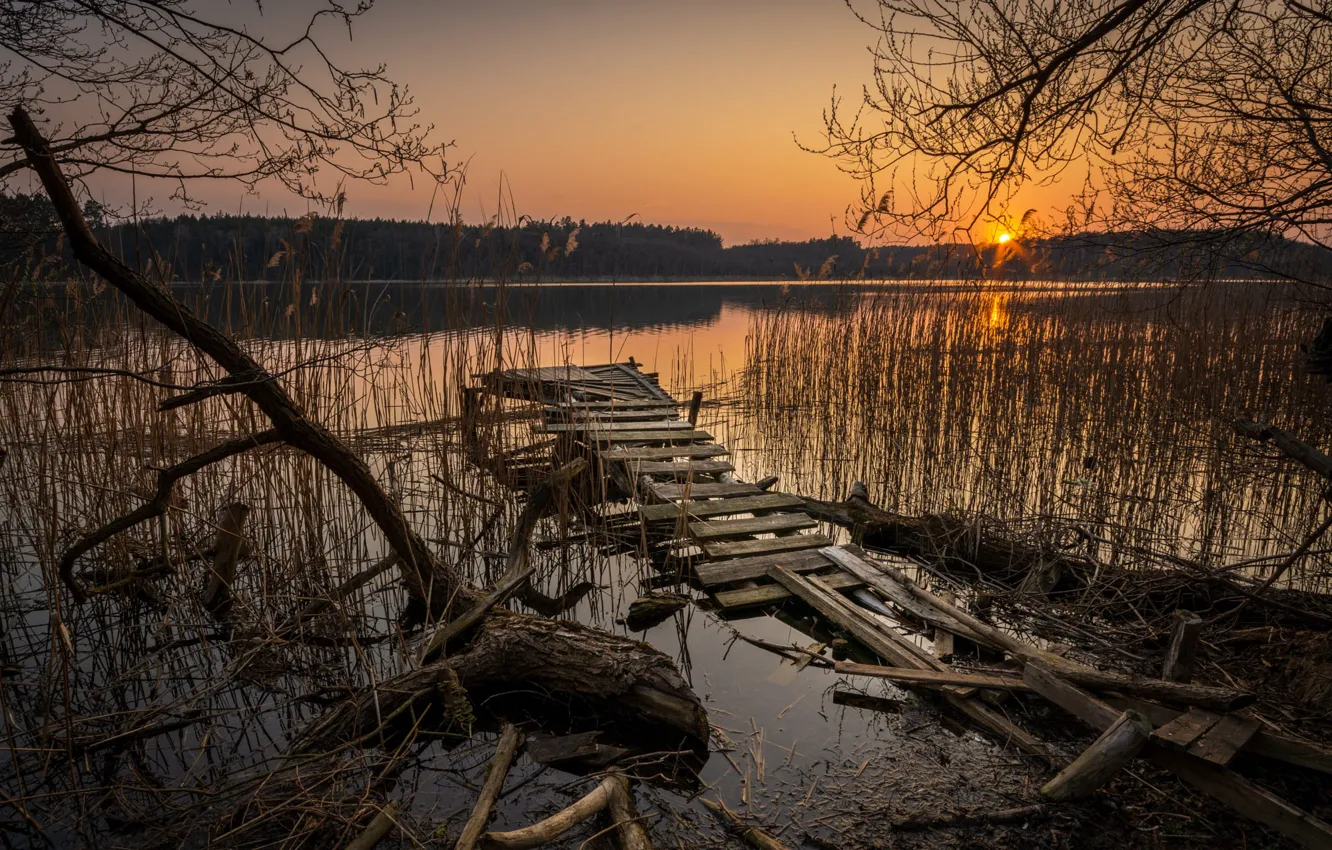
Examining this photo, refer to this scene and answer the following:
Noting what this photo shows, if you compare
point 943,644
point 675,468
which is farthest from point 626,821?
point 675,468

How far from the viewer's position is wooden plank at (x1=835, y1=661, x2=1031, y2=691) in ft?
8.70

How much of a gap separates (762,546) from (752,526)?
0.68 feet

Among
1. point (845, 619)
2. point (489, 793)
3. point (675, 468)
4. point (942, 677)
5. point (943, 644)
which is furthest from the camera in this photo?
point (675, 468)

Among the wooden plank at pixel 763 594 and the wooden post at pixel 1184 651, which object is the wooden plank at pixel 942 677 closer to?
the wooden post at pixel 1184 651

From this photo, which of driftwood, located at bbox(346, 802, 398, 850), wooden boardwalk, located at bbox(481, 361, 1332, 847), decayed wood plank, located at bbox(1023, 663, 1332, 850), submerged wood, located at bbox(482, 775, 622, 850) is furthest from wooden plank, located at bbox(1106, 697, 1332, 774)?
driftwood, located at bbox(346, 802, 398, 850)

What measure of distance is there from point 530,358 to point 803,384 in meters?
4.22

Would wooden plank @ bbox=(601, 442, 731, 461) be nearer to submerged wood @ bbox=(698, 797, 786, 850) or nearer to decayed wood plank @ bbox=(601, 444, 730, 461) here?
decayed wood plank @ bbox=(601, 444, 730, 461)

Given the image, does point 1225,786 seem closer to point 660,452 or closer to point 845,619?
point 845,619

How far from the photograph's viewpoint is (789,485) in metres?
6.04

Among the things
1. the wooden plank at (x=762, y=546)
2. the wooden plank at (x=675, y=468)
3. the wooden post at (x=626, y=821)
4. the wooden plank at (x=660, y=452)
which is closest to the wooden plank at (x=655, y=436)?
the wooden plank at (x=660, y=452)

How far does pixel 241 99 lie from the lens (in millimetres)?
2160

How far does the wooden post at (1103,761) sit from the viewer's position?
2023mm

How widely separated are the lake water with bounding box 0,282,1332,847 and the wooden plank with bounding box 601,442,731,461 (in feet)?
2.74

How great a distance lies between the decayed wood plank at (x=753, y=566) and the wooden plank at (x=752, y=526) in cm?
26
